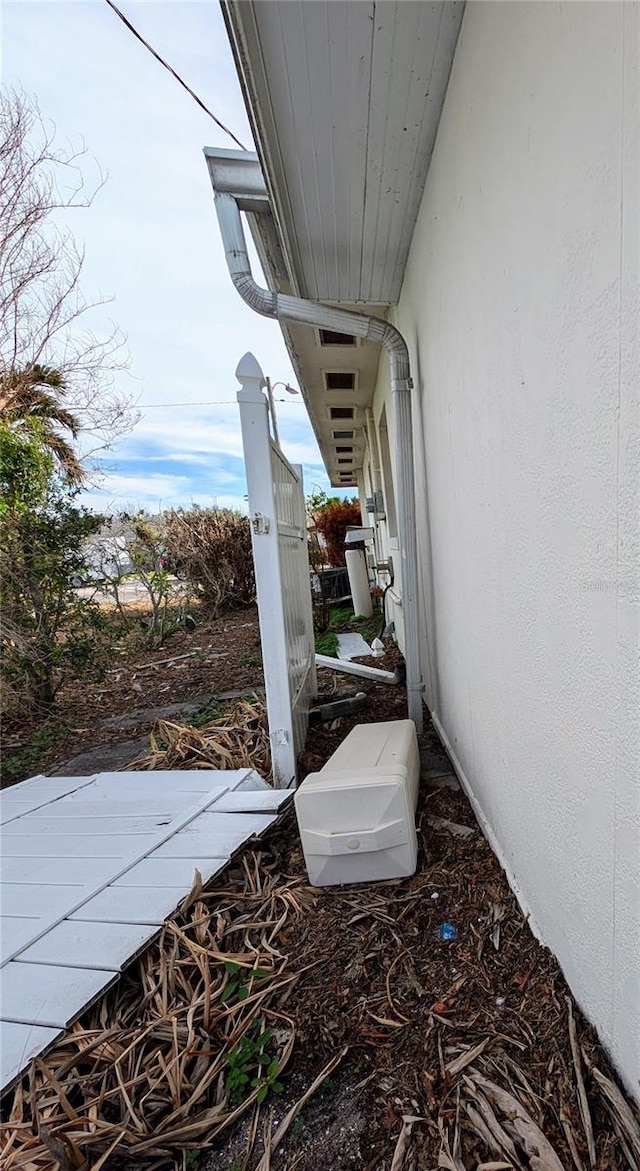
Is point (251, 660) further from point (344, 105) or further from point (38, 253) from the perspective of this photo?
point (38, 253)

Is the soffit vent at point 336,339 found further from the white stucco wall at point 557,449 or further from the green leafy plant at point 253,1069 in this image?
the green leafy plant at point 253,1069

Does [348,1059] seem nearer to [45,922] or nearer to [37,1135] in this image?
[37,1135]

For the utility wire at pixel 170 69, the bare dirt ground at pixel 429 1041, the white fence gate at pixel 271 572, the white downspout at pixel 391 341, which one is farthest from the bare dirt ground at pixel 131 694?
the utility wire at pixel 170 69

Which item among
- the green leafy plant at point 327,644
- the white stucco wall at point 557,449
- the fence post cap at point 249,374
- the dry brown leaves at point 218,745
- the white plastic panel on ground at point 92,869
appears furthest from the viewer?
the green leafy plant at point 327,644

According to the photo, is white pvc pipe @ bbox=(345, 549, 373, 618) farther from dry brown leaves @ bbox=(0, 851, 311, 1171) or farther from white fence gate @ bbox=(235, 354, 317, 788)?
dry brown leaves @ bbox=(0, 851, 311, 1171)

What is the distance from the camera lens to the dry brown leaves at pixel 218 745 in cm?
299

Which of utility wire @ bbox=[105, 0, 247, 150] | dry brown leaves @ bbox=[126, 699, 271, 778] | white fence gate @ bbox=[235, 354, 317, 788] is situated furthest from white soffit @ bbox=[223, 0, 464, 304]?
dry brown leaves @ bbox=[126, 699, 271, 778]

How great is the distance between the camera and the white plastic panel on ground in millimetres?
1409

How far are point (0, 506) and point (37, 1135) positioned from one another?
14.0ft

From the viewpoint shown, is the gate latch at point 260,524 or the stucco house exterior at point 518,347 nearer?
the stucco house exterior at point 518,347

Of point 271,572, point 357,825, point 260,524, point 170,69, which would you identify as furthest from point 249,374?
point 170,69

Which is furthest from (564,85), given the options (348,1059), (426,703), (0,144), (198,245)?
(0,144)

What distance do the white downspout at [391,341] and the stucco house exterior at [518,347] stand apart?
0.03 meters

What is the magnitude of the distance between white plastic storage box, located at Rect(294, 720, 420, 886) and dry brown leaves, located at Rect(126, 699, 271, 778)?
3.60ft
